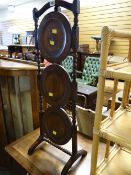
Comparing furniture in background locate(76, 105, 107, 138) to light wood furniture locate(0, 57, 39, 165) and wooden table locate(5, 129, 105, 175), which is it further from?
light wood furniture locate(0, 57, 39, 165)

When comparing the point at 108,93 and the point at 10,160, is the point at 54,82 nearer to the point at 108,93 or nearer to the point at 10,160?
the point at 10,160

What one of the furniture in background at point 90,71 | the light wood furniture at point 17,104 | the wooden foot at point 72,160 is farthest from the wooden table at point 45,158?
the furniture in background at point 90,71

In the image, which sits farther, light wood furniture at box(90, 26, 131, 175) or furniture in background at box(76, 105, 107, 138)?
furniture in background at box(76, 105, 107, 138)

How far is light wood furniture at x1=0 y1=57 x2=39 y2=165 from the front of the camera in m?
2.01

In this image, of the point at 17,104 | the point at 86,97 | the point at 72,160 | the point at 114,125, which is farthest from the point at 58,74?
the point at 86,97

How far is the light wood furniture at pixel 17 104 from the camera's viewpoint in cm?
201

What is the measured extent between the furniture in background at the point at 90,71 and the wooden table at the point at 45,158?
8.31 feet

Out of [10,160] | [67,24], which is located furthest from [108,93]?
[67,24]

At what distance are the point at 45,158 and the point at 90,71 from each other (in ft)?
10.5

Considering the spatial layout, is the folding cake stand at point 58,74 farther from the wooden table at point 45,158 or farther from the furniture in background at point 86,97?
the furniture in background at point 86,97

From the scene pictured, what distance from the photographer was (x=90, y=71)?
4.50 meters

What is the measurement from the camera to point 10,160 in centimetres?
207

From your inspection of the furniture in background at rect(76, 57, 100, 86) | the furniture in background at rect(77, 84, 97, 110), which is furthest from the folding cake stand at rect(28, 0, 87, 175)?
the furniture in background at rect(76, 57, 100, 86)

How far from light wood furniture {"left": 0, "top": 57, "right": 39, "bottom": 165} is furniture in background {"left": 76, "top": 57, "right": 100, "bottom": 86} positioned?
7.72ft
